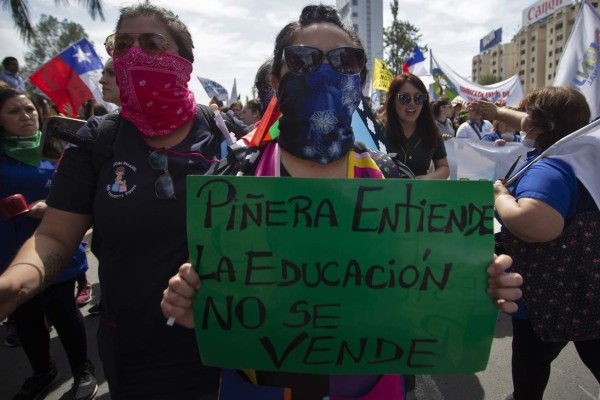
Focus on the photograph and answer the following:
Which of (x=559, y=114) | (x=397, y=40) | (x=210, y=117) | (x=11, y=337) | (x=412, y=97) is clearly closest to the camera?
(x=210, y=117)

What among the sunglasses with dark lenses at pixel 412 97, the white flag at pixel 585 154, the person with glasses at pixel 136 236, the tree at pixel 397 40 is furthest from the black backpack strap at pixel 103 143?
the tree at pixel 397 40

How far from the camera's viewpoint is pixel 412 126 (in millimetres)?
3393

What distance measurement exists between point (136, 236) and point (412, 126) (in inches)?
103

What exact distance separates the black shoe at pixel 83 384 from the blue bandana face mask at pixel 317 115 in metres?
2.45

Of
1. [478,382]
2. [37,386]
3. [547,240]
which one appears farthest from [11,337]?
[547,240]

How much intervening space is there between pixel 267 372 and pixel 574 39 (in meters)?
4.77

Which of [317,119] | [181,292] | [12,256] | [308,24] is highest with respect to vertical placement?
[308,24]

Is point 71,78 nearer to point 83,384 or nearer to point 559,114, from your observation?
point 83,384

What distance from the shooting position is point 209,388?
4.83ft

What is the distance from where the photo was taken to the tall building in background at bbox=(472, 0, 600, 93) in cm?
7394

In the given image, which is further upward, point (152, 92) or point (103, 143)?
point (152, 92)

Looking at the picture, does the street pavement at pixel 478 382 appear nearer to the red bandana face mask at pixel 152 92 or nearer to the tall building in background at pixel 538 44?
the red bandana face mask at pixel 152 92

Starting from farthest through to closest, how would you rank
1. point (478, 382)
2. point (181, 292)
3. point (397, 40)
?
point (397, 40) → point (478, 382) → point (181, 292)

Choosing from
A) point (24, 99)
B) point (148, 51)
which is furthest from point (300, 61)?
point (24, 99)
